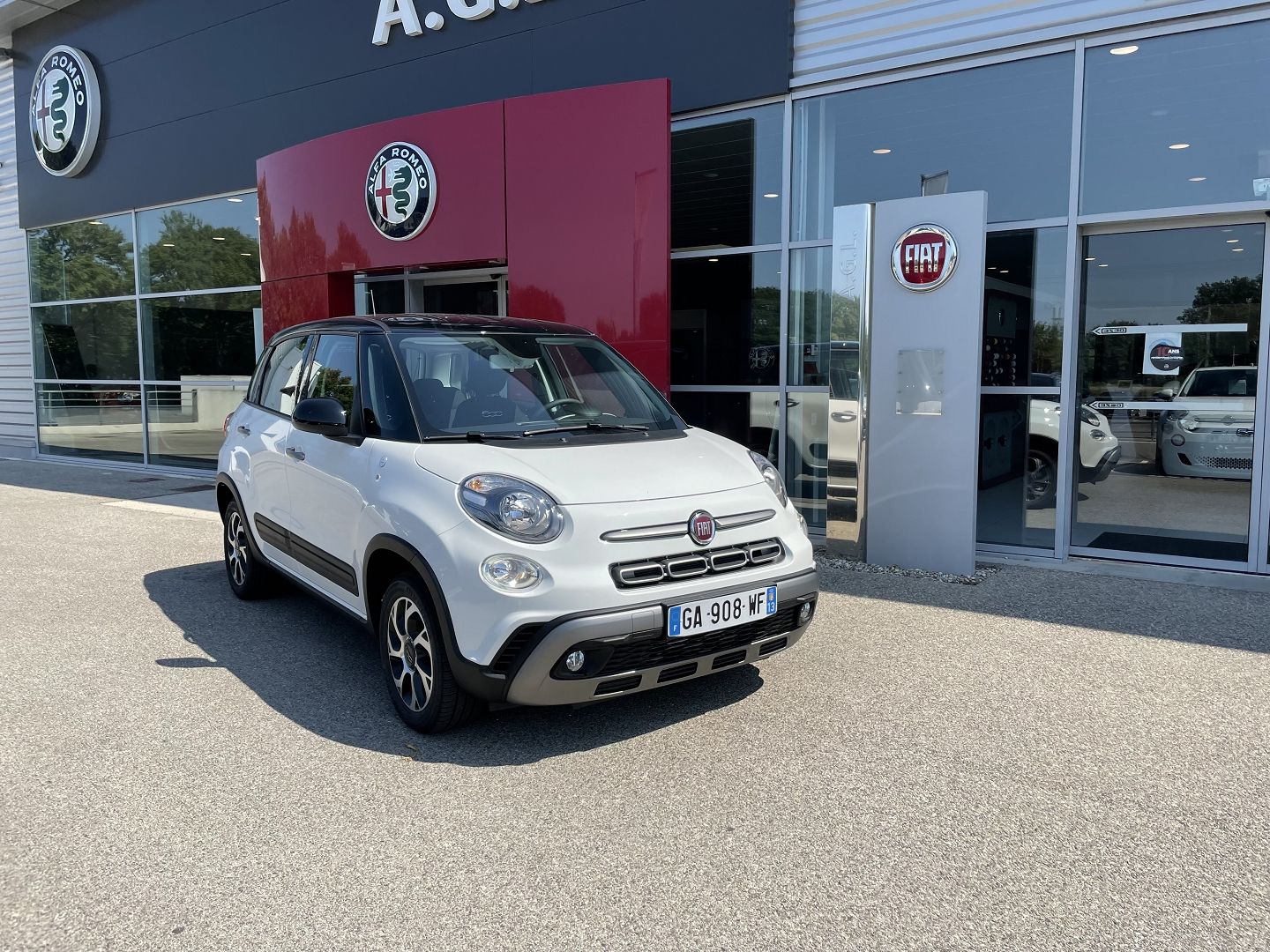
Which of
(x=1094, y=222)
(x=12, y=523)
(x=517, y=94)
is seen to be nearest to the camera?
(x=1094, y=222)

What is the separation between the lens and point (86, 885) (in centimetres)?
273

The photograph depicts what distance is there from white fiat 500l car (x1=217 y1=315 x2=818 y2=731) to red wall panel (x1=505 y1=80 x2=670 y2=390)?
10.2ft

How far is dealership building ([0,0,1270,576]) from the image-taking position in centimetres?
650

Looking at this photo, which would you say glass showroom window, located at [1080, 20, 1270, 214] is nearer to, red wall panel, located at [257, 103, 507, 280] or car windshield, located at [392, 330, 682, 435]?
car windshield, located at [392, 330, 682, 435]

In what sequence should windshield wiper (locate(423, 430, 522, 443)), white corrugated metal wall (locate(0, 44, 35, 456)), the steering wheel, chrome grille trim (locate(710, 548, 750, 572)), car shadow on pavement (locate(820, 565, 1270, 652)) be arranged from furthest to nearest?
white corrugated metal wall (locate(0, 44, 35, 456)) → car shadow on pavement (locate(820, 565, 1270, 652)) → the steering wheel → windshield wiper (locate(423, 430, 522, 443)) → chrome grille trim (locate(710, 548, 750, 572))

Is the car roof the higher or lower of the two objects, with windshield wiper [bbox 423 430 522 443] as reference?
higher

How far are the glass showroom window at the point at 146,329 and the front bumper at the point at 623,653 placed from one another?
34.0 feet

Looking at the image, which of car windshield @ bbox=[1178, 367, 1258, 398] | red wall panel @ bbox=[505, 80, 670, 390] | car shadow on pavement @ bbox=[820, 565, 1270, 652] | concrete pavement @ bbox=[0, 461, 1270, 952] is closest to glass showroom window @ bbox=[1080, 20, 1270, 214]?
car windshield @ bbox=[1178, 367, 1258, 398]

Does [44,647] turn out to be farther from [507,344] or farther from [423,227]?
[423,227]

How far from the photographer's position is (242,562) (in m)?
5.93

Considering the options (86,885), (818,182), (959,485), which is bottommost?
(86,885)

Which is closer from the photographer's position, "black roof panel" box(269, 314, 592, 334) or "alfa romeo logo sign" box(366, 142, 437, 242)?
"black roof panel" box(269, 314, 592, 334)

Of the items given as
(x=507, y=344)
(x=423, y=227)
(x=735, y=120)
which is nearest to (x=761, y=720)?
(x=507, y=344)

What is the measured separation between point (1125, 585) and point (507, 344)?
14.4 feet
